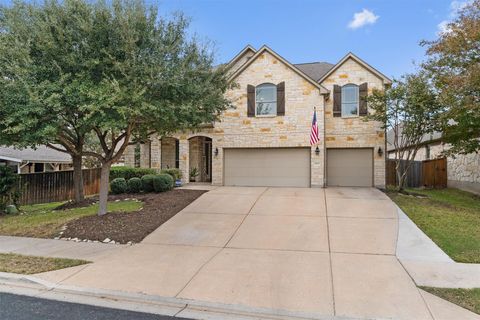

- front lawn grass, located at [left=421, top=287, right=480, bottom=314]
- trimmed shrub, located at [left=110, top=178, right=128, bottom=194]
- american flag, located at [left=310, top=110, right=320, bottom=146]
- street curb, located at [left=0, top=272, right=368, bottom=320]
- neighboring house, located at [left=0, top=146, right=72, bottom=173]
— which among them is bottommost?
street curb, located at [left=0, top=272, right=368, bottom=320]

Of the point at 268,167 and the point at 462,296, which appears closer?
the point at 462,296

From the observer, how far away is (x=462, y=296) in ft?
17.0

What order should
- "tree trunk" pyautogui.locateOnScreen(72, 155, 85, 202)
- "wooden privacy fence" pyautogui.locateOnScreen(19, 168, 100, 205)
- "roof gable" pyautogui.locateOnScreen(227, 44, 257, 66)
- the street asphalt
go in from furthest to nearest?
"roof gable" pyautogui.locateOnScreen(227, 44, 257, 66) < "wooden privacy fence" pyautogui.locateOnScreen(19, 168, 100, 205) < "tree trunk" pyautogui.locateOnScreen(72, 155, 85, 202) < the street asphalt

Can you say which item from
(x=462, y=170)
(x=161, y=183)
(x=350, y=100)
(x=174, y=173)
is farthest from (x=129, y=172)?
(x=462, y=170)

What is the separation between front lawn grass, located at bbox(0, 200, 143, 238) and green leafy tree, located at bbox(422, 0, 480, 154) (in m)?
12.2

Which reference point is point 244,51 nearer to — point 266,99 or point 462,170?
point 266,99

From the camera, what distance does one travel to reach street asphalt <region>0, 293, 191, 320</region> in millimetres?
4594

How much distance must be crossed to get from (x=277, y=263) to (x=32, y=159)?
1953 cm

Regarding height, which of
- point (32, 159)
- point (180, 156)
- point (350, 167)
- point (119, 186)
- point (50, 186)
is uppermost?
point (180, 156)

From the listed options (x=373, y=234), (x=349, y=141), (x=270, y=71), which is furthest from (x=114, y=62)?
(x=349, y=141)

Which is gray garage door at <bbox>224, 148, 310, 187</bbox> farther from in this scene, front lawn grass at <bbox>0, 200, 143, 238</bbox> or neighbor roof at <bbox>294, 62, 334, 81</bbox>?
front lawn grass at <bbox>0, 200, 143, 238</bbox>

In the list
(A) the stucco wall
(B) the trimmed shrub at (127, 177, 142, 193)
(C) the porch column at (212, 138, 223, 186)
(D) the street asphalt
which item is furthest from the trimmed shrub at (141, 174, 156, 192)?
(D) the street asphalt

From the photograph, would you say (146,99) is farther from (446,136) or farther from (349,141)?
(446,136)

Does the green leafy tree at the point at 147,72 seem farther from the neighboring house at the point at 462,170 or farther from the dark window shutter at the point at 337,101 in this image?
the neighboring house at the point at 462,170
